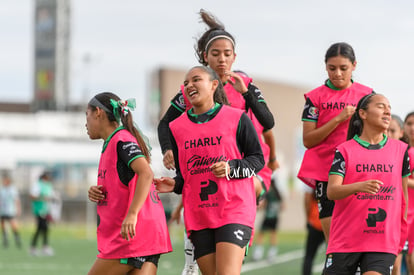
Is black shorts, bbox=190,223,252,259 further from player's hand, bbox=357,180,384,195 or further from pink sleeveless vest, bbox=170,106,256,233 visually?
player's hand, bbox=357,180,384,195

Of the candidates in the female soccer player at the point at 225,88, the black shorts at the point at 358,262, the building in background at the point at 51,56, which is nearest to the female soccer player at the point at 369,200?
the black shorts at the point at 358,262

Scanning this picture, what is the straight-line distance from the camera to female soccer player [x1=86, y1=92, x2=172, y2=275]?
6.18 metres

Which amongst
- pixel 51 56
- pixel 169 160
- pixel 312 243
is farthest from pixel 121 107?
pixel 51 56

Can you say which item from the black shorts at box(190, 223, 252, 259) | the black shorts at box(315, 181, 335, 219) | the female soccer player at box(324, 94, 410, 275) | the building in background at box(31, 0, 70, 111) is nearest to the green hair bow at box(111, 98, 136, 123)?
the black shorts at box(190, 223, 252, 259)

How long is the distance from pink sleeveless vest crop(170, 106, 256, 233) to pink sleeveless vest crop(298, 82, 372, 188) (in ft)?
3.97

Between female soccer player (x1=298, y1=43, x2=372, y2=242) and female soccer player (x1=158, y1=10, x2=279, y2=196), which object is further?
female soccer player (x1=298, y1=43, x2=372, y2=242)

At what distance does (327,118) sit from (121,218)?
81.0 inches

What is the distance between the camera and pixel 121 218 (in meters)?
6.27

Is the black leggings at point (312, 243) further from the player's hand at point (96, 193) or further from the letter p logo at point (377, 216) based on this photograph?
the player's hand at point (96, 193)

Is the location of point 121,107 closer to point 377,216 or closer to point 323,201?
point 323,201

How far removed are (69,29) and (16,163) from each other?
1417 inches

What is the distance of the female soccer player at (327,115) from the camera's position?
7137 mm

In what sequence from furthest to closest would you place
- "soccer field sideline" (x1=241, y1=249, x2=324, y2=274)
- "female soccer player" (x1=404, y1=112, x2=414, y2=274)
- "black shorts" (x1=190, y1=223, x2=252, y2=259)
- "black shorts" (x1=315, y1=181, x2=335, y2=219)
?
"soccer field sideline" (x1=241, y1=249, x2=324, y2=274)
"female soccer player" (x1=404, y1=112, x2=414, y2=274)
"black shorts" (x1=315, y1=181, x2=335, y2=219)
"black shorts" (x1=190, y1=223, x2=252, y2=259)

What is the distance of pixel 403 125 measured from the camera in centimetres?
844
